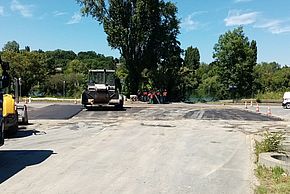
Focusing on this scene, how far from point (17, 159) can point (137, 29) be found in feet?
137

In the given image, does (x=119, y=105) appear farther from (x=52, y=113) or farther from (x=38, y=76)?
(x=38, y=76)

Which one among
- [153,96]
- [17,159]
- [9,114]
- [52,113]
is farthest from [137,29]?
[17,159]

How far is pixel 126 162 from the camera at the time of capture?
10.4m

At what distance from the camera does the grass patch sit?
747 centimetres

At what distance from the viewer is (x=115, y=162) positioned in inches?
409

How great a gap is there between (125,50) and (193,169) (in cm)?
4327

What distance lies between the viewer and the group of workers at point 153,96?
49.0 meters

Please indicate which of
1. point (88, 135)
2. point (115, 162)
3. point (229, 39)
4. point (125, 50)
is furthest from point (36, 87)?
point (115, 162)

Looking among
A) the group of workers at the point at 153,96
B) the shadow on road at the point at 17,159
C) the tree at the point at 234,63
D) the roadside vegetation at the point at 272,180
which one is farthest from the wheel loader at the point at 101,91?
the tree at the point at 234,63

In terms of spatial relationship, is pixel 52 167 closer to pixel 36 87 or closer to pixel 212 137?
pixel 212 137

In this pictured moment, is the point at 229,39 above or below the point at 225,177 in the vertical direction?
above

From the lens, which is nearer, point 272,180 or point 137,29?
point 272,180

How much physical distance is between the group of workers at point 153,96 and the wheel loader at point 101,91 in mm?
16296

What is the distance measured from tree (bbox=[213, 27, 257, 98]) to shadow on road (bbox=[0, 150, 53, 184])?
56.9m
